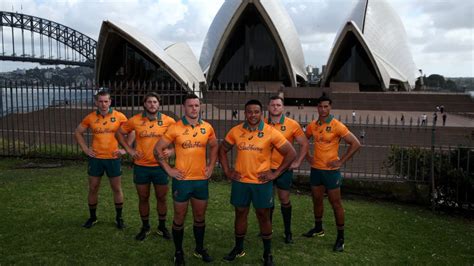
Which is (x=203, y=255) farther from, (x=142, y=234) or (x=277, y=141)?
(x=277, y=141)

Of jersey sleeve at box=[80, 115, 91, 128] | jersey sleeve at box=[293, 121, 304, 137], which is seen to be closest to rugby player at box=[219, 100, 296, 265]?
jersey sleeve at box=[293, 121, 304, 137]

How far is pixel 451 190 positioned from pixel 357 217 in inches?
77.6

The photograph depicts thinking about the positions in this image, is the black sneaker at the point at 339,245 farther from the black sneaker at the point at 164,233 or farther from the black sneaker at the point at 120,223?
the black sneaker at the point at 120,223

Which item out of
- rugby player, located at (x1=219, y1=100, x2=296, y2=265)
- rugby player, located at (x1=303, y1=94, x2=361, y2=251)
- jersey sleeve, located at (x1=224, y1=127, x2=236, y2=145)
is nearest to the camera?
rugby player, located at (x1=219, y1=100, x2=296, y2=265)

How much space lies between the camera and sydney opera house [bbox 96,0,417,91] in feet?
86.5

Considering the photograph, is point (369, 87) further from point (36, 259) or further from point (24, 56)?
point (24, 56)

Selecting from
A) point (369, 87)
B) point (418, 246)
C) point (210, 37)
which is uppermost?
point (210, 37)

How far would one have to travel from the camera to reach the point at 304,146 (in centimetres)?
423

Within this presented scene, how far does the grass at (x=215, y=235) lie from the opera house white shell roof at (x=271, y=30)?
24.7m

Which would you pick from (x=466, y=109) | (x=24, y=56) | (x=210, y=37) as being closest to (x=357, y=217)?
(x=466, y=109)

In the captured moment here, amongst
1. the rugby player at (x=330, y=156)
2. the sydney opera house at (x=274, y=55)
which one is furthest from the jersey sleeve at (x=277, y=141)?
the sydney opera house at (x=274, y=55)

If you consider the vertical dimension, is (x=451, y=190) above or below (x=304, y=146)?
below

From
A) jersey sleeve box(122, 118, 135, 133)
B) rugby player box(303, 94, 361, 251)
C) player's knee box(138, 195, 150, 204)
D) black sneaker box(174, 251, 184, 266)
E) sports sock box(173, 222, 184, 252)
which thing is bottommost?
black sneaker box(174, 251, 184, 266)

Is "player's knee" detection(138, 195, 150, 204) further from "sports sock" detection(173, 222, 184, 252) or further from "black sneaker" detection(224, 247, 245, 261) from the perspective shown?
"black sneaker" detection(224, 247, 245, 261)
